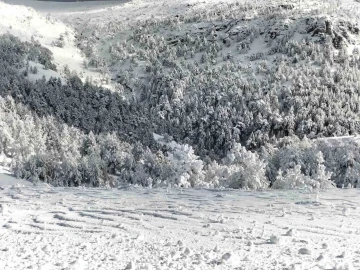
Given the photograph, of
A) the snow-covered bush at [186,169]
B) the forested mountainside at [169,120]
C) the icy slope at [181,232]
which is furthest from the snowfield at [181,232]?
the forested mountainside at [169,120]

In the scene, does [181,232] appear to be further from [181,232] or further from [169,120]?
[169,120]

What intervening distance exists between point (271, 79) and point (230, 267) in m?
180

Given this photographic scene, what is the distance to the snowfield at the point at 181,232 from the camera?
13945 millimetres

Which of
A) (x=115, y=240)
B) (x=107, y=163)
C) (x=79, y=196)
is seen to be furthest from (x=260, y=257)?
(x=107, y=163)

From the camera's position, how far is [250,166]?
62.0 metres

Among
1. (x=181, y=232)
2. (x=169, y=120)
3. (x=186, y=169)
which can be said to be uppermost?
(x=181, y=232)

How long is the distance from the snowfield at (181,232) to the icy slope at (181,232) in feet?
0.10

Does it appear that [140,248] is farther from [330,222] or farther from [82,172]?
[82,172]

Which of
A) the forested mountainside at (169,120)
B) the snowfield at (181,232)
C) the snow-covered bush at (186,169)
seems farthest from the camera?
the forested mountainside at (169,120)

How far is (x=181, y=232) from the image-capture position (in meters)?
18.2

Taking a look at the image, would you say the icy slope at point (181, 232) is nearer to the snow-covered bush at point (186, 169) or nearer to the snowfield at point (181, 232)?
the snowfield at point (181, 232)

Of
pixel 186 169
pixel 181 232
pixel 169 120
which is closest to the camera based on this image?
pixel 181 232

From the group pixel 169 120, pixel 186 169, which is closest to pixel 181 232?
pixel 186 169

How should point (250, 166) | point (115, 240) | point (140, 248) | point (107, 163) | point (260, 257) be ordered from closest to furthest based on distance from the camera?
point (260, 257) → point (140, 248) → point (115, 240) → point (250, 166) → point (107, 163)
